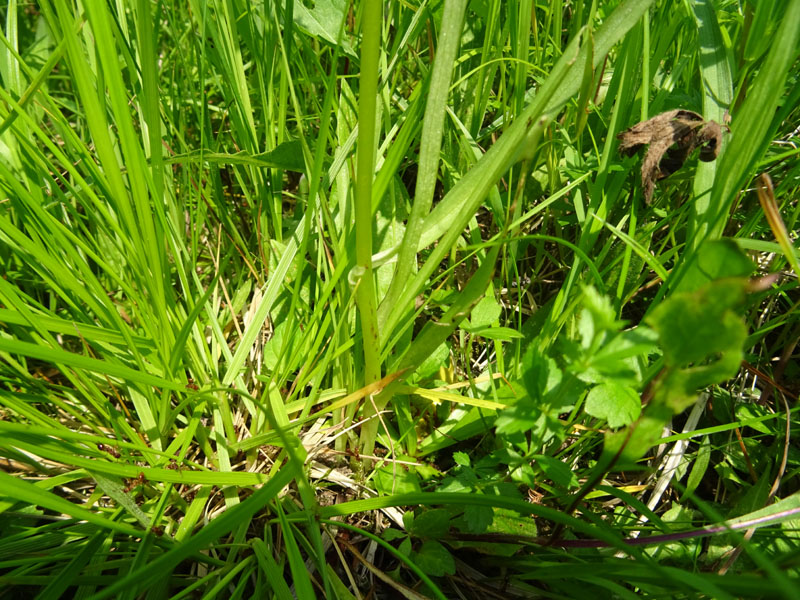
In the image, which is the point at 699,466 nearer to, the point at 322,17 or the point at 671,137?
the point at 671,137

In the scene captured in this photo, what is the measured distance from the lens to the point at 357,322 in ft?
3.28

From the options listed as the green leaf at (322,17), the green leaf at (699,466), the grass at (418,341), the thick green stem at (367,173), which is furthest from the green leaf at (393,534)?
the green leaf at (322,17)

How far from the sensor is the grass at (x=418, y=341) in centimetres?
66

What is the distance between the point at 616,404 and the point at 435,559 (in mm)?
426

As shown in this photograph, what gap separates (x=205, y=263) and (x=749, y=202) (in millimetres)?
1257

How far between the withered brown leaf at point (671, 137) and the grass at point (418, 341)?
47 mm

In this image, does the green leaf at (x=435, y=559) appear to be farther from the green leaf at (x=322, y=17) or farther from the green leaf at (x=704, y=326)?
the green leaf at (x=322, y=17)

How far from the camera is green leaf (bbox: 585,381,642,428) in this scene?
0.59 metres

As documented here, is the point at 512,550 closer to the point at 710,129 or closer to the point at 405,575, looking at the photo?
the point at 405,575

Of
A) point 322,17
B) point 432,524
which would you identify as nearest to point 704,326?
point 432,524

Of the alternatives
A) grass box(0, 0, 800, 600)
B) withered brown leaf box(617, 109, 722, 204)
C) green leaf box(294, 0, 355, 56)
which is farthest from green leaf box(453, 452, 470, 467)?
green leaf box(294, 0, 355, 56)

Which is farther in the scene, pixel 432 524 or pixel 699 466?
pixel 699 466

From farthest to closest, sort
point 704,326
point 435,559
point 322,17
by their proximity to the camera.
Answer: point 322,17, point 435,559, point 704,326

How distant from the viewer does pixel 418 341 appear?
872 mm
